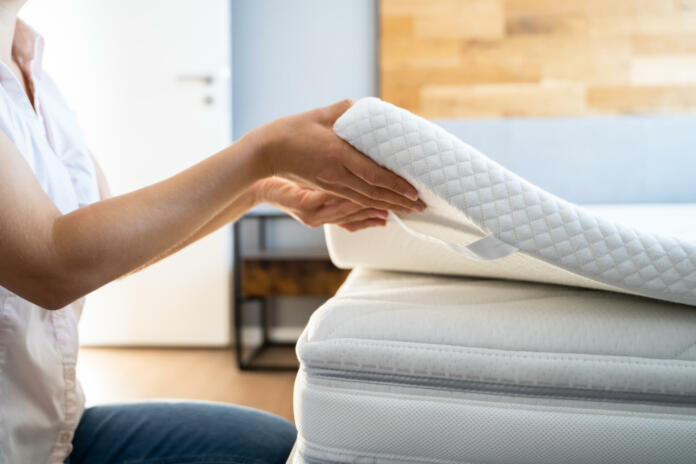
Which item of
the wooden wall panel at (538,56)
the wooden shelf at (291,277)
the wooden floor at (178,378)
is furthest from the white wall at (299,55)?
the wooden floor at (178,378)

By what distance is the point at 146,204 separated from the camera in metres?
0.51

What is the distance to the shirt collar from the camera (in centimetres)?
77

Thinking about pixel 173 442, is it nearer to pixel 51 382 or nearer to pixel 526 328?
pixel 51 382

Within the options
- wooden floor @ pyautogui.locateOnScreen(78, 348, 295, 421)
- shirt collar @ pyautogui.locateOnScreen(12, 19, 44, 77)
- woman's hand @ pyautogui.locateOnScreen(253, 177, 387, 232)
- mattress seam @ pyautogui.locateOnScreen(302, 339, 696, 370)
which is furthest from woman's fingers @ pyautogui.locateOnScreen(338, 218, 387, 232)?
wooden floor @ pyautogui.locateOnScreen(78, 348, 295, 421)

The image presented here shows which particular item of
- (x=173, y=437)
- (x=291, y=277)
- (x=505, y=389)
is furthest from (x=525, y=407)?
(x=291, y=277)

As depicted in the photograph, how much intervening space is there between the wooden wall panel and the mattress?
2207mm

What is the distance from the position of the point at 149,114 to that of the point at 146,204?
7.27ft

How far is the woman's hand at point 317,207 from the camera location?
67 centimetres

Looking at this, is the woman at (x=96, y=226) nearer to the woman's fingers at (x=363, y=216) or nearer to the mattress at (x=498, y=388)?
the woman's fingers at (x=363, y=216)

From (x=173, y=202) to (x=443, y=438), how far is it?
1.01ft

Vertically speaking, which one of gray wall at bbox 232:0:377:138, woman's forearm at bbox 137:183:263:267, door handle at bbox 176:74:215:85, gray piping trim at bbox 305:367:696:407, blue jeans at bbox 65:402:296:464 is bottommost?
blue jeans at bbox 65:402:296:464

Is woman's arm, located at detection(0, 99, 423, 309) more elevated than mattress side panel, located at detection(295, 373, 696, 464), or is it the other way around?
woman's arm, located at detection(0, 99, 423, 309)

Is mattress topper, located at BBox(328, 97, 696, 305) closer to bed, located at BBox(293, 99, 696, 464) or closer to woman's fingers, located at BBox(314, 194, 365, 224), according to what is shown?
bed, located at BBox(293, 99, 696, 464)

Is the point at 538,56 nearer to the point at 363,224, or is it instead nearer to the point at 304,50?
the point at 304,50
